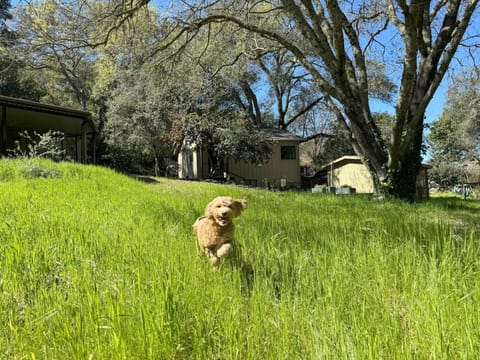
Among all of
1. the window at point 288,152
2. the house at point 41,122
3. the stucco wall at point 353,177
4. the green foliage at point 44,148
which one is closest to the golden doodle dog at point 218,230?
the green foliage at point 44,148

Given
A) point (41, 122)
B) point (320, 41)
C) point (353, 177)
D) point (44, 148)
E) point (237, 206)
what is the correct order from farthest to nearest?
point (353, 177), point (41, 122), point (44, 148), point (320, 41), point (237, 206)

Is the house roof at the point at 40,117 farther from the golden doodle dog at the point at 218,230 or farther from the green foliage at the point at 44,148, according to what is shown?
the golden doodle dog at the point at 218,230

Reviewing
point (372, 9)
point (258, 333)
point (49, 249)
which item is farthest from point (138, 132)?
point (258, 333)

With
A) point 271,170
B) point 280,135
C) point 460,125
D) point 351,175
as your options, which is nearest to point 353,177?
point 351,175

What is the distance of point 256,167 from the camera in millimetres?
23031

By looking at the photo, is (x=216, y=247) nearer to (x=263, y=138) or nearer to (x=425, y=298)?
(x=425, y=298)

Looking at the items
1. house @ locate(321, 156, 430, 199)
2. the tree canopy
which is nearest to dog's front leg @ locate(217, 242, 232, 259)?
the tree canopy

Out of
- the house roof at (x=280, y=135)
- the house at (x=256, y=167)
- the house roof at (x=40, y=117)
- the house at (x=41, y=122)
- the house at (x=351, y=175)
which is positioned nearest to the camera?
the house roof at (x=40, y=117)

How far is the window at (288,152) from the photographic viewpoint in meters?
23.6

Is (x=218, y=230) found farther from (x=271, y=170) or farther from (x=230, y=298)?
(x=271, y=170)

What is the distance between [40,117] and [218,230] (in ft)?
53.4

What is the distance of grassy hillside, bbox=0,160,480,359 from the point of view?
1.53 m

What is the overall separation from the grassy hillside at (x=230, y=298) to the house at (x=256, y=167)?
18.8 m

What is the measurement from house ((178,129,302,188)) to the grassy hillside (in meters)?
18.8
